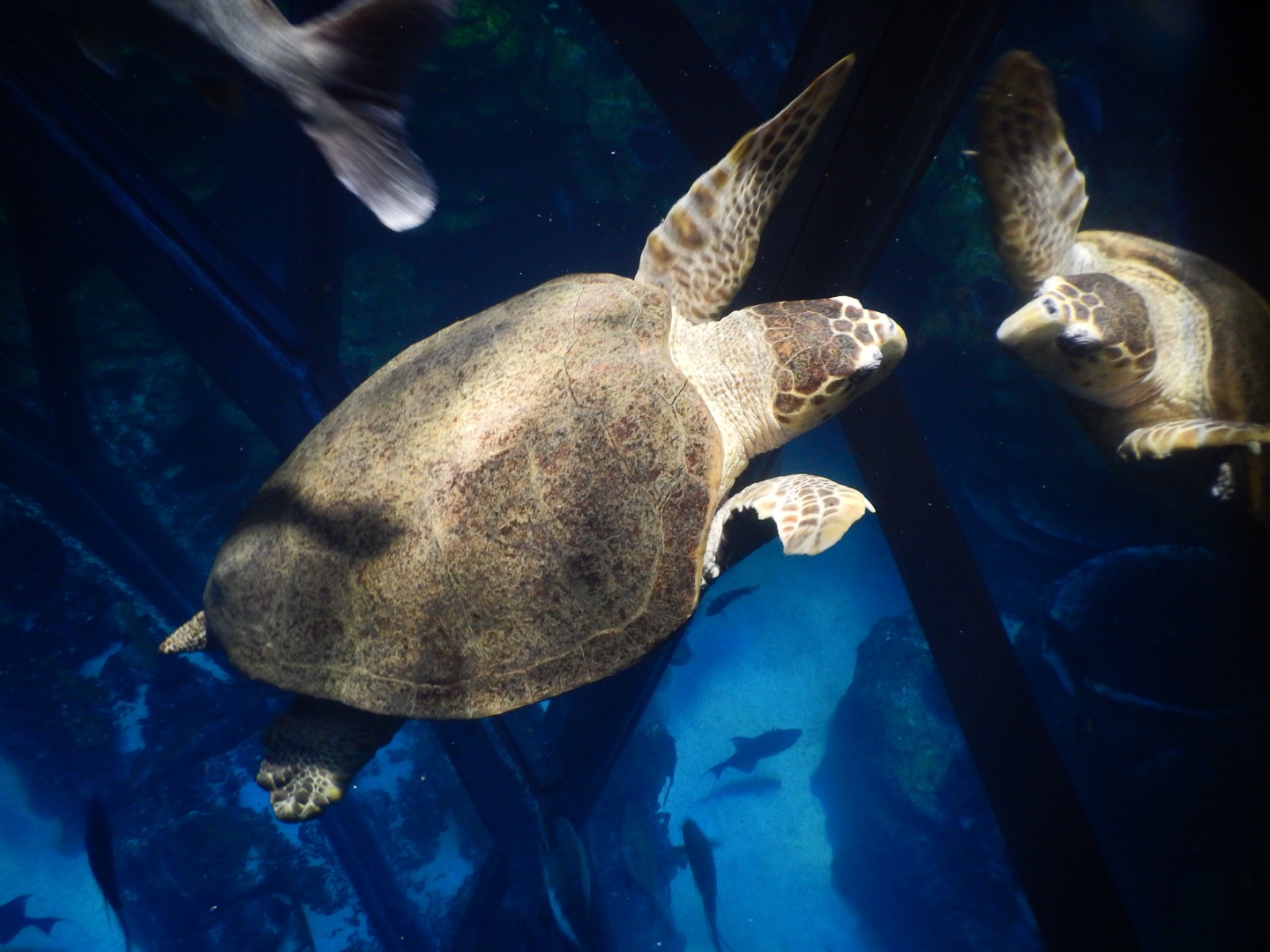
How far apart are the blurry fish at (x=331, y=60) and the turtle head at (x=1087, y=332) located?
196 centimetres

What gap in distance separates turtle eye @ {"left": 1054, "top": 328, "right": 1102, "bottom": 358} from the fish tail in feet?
6.76

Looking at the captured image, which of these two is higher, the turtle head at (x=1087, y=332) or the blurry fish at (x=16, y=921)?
the turtle head at (x=1087, y=332)

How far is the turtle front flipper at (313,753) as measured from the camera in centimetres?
199

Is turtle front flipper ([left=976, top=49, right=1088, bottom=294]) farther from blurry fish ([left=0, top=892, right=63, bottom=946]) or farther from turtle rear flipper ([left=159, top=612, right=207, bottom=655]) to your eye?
blurry fish ([left=0, top=892, right=63, bottom=946])

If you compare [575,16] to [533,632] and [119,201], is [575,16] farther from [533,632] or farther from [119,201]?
[533,632]

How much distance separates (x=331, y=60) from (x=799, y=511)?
187cm

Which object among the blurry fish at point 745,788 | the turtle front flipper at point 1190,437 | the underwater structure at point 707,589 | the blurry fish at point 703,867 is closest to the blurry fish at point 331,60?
the underwater structure at point 707,589

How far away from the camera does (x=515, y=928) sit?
3.19 meters

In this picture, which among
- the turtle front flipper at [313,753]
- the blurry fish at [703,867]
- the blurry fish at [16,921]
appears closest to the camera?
the turtle front flipper at [313,753]

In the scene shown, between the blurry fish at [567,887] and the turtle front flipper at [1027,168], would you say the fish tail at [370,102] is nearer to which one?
the turtle front flipper at [1027,168]

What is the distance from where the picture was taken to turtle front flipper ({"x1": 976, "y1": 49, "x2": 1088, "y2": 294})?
1.58 meters

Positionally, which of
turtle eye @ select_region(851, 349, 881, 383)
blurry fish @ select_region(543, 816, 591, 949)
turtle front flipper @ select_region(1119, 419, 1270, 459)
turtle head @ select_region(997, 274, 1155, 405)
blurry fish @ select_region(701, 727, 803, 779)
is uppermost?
turtle eye @ select_region(851, 349, 881, 383)

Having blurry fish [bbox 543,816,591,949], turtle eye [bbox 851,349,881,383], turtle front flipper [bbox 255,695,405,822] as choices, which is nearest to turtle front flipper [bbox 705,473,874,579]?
turtle eye [bbox 851,349,881,383]

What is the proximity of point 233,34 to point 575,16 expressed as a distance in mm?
4048
